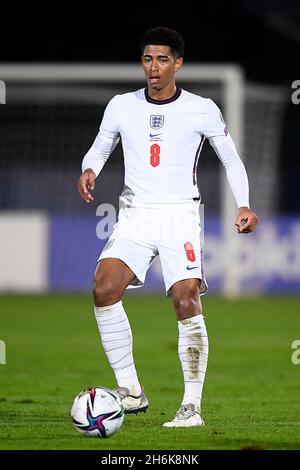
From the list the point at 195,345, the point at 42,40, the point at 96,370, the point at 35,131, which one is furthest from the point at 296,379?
the point at 42,40

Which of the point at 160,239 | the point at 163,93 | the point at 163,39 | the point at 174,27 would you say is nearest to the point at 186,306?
the point at 160,239

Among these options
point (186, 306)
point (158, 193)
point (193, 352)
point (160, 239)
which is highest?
point (158, 193)

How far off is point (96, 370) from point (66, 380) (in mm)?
809

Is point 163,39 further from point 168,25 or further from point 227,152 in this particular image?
point 168,25

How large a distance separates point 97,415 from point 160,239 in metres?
1.26

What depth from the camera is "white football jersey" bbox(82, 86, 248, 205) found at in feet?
24.0

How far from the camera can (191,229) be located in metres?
7.32

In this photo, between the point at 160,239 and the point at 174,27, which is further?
the point at 174,27

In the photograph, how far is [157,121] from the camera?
7.34 metres

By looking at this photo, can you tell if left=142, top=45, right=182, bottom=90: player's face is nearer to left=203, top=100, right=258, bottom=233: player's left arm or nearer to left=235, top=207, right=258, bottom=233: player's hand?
left=203, top=100, right=258, bottom=233: player's left arm

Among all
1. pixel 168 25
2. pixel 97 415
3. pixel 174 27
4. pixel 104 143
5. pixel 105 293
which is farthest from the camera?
pixel 168 25

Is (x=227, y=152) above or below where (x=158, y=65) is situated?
below

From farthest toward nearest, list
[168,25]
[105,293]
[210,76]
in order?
[168,25] < [210,76] < [105,293]

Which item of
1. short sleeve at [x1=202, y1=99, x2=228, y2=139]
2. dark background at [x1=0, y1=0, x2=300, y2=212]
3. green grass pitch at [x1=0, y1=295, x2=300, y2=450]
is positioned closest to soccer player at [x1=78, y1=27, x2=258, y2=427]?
short sleeve at [x1=202, y1=99, x2=228, y2=139]
